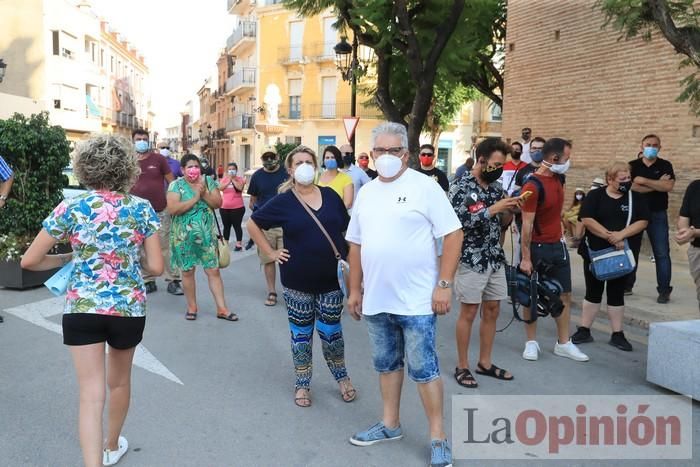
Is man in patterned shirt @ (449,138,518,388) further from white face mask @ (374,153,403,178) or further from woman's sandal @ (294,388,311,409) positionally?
white face mask @ (374,153,403,178)

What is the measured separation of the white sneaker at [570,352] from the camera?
5.27 meters

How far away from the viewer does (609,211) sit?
547 cm

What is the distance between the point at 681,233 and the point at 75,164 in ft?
15.8

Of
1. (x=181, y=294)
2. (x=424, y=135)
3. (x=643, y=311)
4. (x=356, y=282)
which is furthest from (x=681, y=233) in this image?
(x=424, y=135)

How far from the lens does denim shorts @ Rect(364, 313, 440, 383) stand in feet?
11.0

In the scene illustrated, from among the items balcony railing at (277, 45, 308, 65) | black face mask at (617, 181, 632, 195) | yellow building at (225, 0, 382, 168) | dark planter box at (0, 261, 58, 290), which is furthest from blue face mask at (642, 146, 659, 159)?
balcony railing at (277, 45, 308, 65)

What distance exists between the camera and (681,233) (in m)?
5.34

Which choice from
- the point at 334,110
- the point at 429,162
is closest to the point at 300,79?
the point at 334,110

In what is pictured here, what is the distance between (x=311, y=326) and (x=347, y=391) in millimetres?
532

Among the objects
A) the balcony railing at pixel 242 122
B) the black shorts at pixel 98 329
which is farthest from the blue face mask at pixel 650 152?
the balcony railing at pixel 242 122

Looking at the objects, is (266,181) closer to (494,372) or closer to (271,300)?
(271,300)

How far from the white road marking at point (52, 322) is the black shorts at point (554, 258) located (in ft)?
10.0

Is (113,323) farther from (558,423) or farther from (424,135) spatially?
(424,135)

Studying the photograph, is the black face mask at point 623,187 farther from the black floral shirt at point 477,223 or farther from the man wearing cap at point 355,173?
the man wearing cap at point 355,173
